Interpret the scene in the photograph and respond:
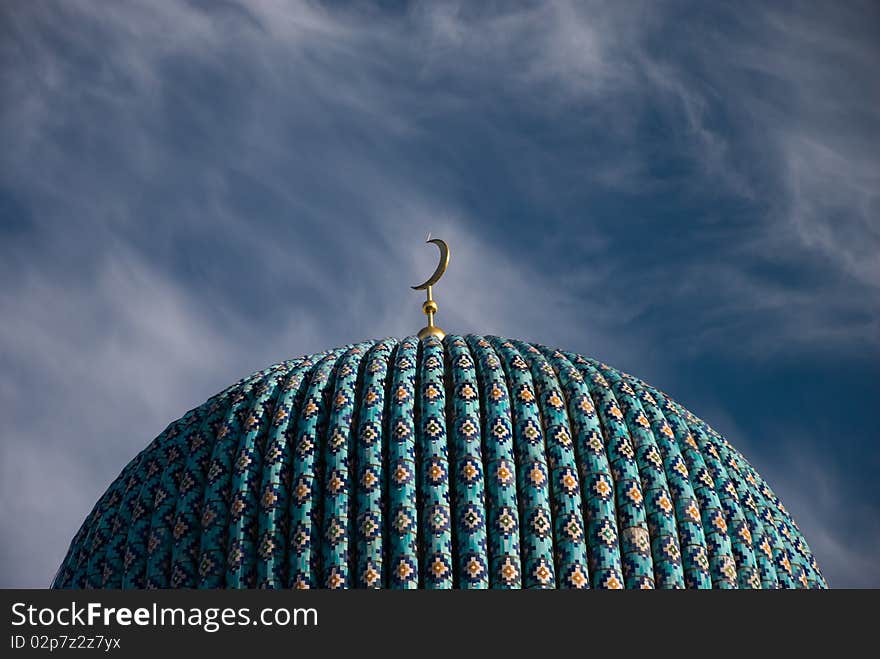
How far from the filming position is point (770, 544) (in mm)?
11273

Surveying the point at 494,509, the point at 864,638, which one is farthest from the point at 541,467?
the point at 864,638

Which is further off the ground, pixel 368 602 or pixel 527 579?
pixel 527 579

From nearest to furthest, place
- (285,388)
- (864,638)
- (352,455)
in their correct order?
(864,638) < (352,455) < (285,388)

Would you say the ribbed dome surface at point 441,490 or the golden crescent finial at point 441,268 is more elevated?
the golden crescent finial at point 441,268

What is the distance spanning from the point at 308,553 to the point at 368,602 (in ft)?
6.23

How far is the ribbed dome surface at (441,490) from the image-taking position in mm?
10367

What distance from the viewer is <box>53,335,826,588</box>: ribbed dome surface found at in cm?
1037

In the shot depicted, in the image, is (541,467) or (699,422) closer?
(541,467)

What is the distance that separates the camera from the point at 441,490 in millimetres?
10555

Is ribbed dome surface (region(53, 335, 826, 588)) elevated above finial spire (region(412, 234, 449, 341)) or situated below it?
below

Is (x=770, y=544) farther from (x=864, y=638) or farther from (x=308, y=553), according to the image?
(x=308, y=553)

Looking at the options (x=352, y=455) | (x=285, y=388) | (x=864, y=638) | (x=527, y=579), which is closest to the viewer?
(x=864, y=638)

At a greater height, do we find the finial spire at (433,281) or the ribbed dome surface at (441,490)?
the finial spire at (433,281)

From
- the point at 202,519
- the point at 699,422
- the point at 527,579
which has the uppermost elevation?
the point at 699,422
